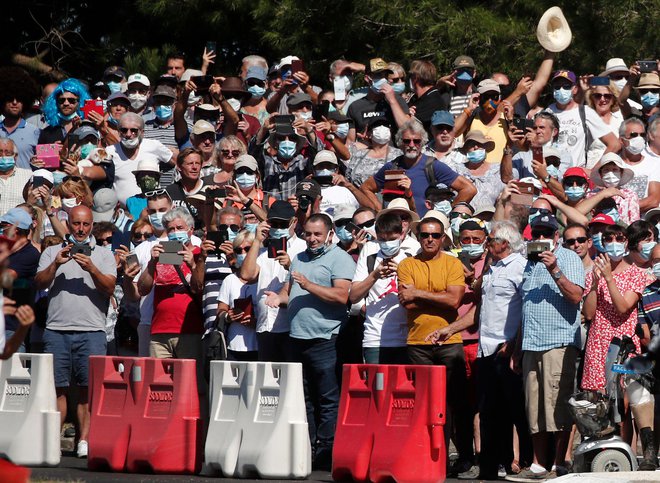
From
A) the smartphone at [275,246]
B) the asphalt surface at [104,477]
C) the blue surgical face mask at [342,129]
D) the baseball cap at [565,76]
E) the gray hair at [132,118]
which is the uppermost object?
the baseball cap at [565,76]

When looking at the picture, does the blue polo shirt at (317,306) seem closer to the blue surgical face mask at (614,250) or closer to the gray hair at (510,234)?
the gray hair at (510,234)

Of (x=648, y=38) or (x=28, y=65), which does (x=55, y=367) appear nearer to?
(x=648, y=38)

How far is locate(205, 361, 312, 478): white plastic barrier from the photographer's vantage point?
14328mm

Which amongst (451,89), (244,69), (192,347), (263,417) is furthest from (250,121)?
(263,417)

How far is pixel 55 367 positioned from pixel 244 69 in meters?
6.10

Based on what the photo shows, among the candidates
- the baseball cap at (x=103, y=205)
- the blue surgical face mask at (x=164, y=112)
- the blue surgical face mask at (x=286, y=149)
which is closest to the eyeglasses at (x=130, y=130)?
the baseball cap at (x=103, y=205)

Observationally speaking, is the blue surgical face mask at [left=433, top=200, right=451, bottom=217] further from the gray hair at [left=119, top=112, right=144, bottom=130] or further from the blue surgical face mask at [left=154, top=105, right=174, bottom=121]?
the blue surgical face mask at [left=154, top=105, right=174, bottom=121]

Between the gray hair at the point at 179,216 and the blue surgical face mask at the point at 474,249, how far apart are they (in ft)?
9.24

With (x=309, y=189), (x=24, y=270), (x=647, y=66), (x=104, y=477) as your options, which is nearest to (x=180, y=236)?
(x=309, y=189)

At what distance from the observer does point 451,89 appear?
1989 cm

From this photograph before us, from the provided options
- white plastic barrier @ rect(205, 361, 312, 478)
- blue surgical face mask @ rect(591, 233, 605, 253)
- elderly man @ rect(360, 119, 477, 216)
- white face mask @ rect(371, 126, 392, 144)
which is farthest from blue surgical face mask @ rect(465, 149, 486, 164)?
white plastic barrier @ rect(205, 361, 312, 478)

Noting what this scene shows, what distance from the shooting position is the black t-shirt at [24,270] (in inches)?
654

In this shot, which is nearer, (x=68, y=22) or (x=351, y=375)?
(x=351, y=375)

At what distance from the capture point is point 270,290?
15758mm
